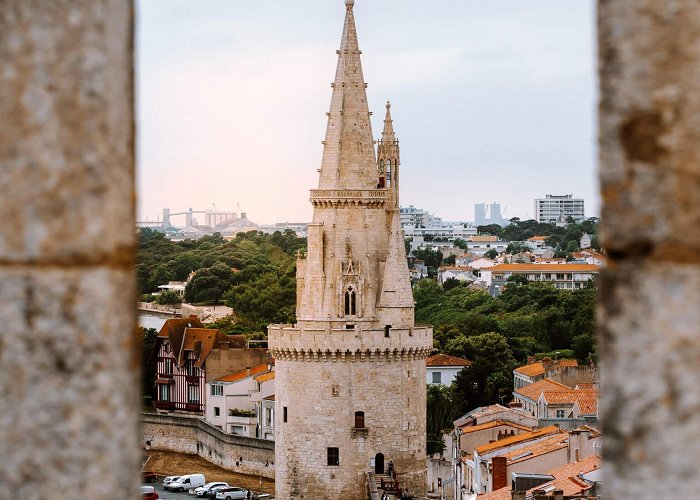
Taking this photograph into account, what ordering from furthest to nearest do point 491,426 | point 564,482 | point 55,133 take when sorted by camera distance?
point 491,426 → point 564,482 → point 55,133

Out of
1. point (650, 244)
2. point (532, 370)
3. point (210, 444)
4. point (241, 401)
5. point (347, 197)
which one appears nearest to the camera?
point (650, 244)

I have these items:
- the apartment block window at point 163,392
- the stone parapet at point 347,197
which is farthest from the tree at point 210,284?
the stone parapet at point 347,197

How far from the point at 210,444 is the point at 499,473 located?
92.9ft

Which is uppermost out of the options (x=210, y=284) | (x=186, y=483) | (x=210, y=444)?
(x=210, y=284)

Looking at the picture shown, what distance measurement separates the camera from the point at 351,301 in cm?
4100

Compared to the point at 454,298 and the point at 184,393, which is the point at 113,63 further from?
the point at 454,298

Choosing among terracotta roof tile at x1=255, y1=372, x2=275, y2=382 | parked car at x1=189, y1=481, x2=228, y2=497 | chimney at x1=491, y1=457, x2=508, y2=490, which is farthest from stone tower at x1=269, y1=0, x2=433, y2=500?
terracotta roof tile at x1=255, y1=372, x2=275, y2=382

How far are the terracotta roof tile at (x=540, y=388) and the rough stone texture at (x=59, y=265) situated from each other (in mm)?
57826

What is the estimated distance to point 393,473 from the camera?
4044cm

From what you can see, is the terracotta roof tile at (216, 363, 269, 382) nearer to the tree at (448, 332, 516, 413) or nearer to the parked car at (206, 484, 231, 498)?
the tree at (448, 332, 516, 413)

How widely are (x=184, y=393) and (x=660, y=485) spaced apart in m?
75.2

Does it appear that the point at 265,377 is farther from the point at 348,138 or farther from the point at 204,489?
the point at 348,138

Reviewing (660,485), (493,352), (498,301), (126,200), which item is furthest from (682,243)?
(498,301)

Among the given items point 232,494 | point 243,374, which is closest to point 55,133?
point 232,494
